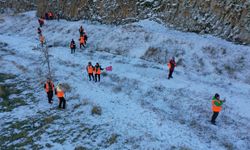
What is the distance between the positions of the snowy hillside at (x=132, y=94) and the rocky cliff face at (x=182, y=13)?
1.13m

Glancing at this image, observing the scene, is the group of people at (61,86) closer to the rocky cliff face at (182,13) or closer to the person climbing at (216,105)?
the person climbing at (216,105)

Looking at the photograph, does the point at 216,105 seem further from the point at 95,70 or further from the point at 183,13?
the point at 183,13

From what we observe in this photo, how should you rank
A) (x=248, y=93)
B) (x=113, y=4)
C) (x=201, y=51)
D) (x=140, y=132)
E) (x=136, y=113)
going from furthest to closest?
1. (x=113, y=4)
2. (x=201, y=51)
3. (x=248, y=93)
4. (x=136, y=113)
5. (x=140, y=132)

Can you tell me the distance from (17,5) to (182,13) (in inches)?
1341

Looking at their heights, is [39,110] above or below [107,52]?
below

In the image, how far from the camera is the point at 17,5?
53.3 metres

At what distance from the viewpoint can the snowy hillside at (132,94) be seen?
16.8m

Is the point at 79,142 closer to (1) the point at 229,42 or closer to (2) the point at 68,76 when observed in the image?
(2) the point at 68,76

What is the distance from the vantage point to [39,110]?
66.8 feet

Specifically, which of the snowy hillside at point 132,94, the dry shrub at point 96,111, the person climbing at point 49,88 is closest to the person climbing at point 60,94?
the snowy hillside at point 132,94

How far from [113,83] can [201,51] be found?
838 centimetres

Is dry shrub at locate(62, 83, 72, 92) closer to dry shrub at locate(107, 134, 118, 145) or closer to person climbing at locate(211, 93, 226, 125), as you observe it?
dry shrub at locate(107, 134, 118, 145)

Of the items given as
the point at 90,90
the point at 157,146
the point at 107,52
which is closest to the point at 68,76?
the point at 90,90

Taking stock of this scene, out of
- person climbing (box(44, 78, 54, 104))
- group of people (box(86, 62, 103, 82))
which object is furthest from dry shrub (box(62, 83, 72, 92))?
person climbing (box(44, 78, 54, 104))
